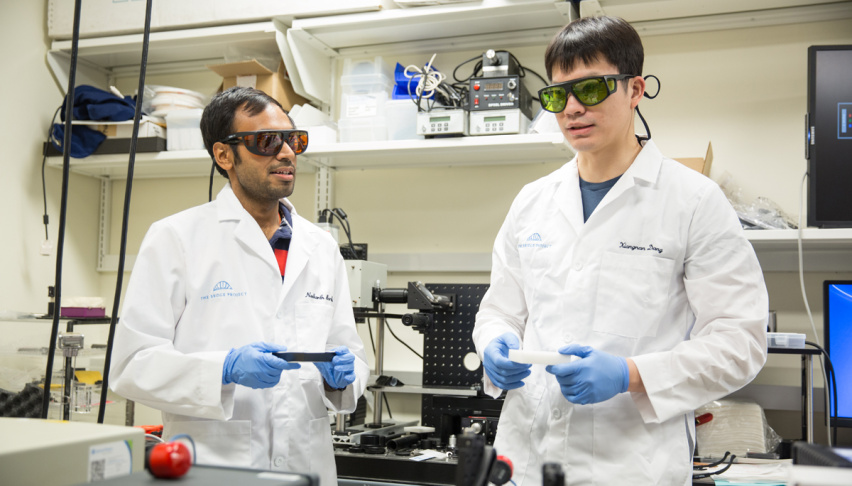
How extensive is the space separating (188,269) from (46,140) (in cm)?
178

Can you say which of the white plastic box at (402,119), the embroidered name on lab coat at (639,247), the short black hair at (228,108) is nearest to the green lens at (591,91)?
the embroidered name on lab coat at (639,247)

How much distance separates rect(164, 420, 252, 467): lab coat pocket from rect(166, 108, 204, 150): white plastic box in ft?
4.59

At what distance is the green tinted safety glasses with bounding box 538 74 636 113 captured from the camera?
138 cm

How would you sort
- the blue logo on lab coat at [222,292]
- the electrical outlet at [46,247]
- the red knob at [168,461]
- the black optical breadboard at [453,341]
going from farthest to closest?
the electrical outlet at [46,247], the black optical breadboard at [453,341], the blue logo on lab coat at [222,292], the red knob at [168,461]

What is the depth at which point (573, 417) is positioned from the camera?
1356 millimetres

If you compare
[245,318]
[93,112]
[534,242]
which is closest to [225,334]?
[245,318]

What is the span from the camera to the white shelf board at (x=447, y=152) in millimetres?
2303

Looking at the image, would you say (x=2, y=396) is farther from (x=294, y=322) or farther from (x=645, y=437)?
(x=645, y=437)

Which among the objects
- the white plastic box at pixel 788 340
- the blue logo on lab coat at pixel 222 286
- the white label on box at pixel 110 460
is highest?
the blue logo on lab coat at pixel 222 286

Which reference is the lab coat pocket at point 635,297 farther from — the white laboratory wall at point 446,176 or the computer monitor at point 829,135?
the white laboratory wall at point 446,176

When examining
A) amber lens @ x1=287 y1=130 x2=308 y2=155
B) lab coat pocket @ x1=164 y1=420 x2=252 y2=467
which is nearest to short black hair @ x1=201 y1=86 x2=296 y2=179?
amber lens @ x1=287 y1=130 x2=308 y2=155

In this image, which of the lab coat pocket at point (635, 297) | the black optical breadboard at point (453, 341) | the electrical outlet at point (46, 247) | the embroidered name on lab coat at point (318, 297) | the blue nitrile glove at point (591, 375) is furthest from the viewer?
the electrical outlet at point (46, 247)

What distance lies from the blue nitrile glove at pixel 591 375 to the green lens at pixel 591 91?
18.8 inches

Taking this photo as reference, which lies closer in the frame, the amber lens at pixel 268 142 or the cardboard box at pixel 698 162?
the amber lens at pixel 268 142
